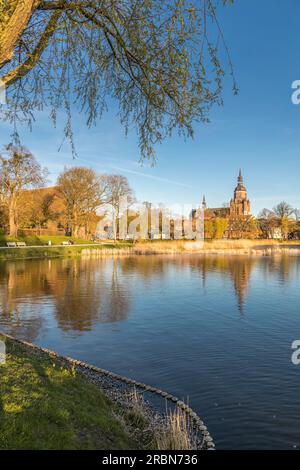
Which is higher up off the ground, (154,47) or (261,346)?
(154,47)

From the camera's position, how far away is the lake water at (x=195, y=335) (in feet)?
27.9

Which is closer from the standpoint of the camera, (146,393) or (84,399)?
(84,399)

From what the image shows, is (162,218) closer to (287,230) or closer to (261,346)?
(287,230)

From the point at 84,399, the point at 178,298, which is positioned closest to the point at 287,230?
the point at 178,298

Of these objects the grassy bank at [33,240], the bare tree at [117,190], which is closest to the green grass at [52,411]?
the grassy bank at [33,240]

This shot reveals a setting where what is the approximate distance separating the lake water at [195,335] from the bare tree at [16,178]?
27671 millimetres

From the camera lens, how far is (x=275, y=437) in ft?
24.2

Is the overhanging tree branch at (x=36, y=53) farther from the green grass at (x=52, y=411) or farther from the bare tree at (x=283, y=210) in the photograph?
the bare tree at (x=283, y=210)

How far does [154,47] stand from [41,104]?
2.87m

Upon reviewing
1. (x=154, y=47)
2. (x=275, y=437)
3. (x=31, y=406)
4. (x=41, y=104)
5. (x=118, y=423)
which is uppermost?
(x=154, y=47)

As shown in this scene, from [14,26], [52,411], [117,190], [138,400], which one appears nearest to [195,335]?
[138,400]

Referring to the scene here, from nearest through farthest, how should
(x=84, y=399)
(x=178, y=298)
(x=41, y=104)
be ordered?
(x=84, y=399) < (x=41, y=104) < (x=178, y=298)

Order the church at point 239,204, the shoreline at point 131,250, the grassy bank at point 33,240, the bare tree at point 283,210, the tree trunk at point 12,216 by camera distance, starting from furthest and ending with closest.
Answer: the church at point 239,204, the bare tree at point 283,210, the tree trunk at point 12,216, the grassy bank at point 33,240, the shoreline at point 131,250
